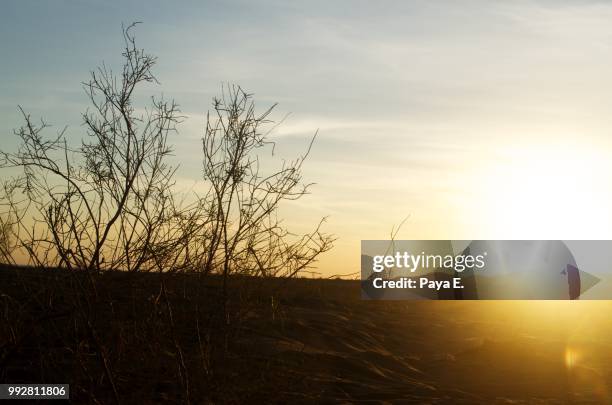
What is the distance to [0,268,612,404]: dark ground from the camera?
7.32 meters

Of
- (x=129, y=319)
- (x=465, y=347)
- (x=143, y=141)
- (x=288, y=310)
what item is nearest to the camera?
(x=143, y=141)

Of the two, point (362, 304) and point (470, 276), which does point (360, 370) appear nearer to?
point (362, 304)

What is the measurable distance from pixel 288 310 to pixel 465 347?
14.8 ft

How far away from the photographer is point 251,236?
7.56 meters

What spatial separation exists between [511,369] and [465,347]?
2034mm

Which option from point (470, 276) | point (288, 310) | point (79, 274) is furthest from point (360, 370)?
point (470, 276)

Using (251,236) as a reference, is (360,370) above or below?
below

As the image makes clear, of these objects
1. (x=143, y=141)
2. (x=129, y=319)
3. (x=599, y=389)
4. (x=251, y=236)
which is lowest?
(x=599, y=389)

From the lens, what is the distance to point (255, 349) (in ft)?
32.2

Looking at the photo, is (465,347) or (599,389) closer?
(599,389)

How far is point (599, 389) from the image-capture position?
11.3 meters

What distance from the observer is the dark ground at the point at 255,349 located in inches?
288

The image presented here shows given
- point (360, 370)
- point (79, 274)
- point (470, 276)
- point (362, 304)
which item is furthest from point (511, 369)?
point (470, 276)

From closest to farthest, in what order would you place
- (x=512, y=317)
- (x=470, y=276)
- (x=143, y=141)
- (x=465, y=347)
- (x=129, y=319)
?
(x=143, y=141) < (x=129, y=319) < (x=465, y=347) < (x=512, y=317) < (x=470, y=276)
